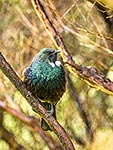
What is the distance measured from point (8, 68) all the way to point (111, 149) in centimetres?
266

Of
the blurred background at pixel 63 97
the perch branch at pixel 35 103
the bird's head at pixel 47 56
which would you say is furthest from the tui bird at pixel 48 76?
the blurred background at pixel 63 97

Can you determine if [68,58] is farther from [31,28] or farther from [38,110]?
[31,28]

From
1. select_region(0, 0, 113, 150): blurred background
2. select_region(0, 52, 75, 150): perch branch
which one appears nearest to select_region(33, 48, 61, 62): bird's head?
select_region(0, 52, 75, 150): perch branch

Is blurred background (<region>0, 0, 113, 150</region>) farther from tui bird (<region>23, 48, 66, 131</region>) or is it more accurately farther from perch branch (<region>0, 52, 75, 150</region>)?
perch branch (<region>0, 52, 75, 150</region>)

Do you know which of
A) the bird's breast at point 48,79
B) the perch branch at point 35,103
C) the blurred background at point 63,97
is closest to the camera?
the perch branch at point 35,103

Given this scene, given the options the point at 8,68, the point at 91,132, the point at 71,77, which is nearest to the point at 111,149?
the point at 91,132

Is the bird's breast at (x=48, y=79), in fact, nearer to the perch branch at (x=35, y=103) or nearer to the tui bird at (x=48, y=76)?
the tui bird at (x=48, y=76)

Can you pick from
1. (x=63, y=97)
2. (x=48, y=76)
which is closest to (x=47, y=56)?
(x=48, y=76)

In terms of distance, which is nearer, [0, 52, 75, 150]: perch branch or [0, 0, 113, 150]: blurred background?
[0, 52, 75, 150]: perch branch

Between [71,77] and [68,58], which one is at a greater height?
[68,58]

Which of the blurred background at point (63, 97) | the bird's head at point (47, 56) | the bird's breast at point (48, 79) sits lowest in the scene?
the blurred background at point (63, 97)

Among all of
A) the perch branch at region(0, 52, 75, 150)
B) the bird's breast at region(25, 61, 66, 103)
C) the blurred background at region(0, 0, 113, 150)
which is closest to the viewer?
the perch branch at region(0, 52, 75, 150)

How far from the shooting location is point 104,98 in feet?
18.1

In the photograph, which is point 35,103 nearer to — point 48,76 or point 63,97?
point 48,76
